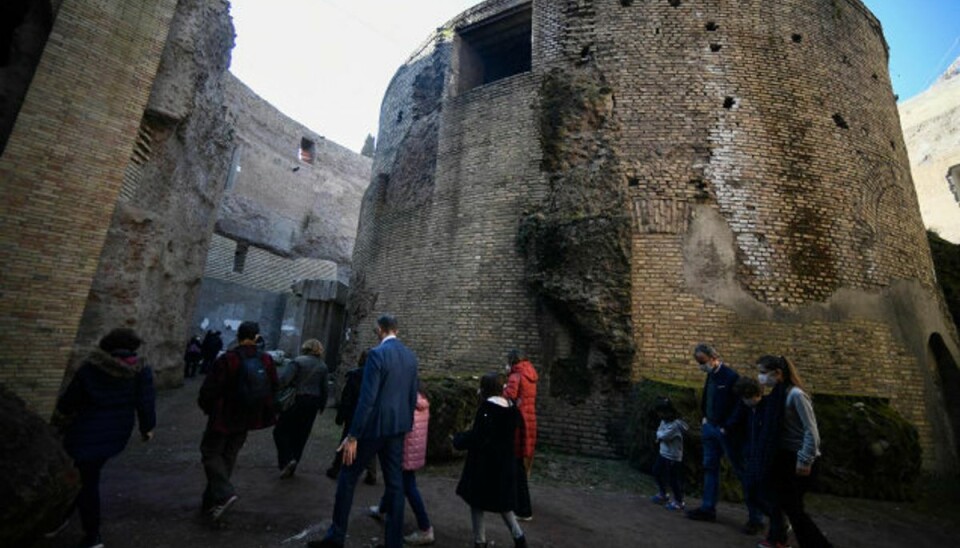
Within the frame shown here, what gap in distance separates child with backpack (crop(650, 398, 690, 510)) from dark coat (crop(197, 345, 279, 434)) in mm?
4264

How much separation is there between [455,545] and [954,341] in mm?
11761

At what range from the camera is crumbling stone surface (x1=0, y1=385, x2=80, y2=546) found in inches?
104

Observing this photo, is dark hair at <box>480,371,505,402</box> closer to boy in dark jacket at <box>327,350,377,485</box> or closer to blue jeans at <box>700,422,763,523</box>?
boy in dark jacket at <box>327,350,377,485</box>

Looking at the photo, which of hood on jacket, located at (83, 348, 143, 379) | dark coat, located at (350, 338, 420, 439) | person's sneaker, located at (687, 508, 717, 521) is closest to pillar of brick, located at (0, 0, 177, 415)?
hood on jacket, located at (83, 348, 143, 379)

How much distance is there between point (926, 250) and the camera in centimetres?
962

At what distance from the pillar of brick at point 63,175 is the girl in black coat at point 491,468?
5.34m

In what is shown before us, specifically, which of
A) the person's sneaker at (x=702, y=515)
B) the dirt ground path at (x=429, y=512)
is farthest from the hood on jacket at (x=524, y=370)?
the person's sneaker at (x=702, y=515)

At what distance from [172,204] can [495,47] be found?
9.10 m

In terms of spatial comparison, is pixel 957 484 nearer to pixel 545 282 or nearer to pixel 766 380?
pixel 766 380

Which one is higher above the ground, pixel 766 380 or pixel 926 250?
pixel 926 250

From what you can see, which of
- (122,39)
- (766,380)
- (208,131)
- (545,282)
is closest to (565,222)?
(545,282)

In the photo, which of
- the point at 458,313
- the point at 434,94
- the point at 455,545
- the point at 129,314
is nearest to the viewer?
the point at 455,545

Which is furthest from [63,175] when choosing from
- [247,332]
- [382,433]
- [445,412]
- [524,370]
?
[524,370]

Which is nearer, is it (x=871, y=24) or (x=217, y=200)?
(x=871, y=24)
